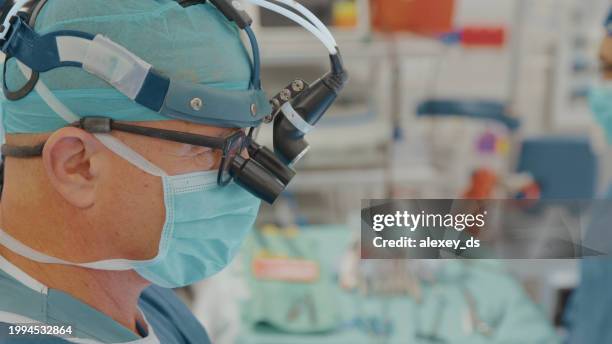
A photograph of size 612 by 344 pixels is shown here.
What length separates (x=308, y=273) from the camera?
2.20m

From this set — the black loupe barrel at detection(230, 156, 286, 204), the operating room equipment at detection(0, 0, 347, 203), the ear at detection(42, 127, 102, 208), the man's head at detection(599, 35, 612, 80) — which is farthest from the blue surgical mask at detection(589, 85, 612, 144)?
the ear at detection(42, 127, 102, 208)

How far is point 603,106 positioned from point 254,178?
1350 mm

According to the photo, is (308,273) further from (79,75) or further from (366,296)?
(79,75)

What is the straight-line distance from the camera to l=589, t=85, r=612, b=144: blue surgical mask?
1.82 meters

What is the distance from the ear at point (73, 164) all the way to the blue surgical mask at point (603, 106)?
1.47 metres

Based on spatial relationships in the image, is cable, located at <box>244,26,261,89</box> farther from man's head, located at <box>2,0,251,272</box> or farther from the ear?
the ear

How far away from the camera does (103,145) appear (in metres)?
0.73

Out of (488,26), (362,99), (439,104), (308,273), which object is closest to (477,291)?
(308,273)

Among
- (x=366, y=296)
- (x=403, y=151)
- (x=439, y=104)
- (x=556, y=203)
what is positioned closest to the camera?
(x=556, y=203)

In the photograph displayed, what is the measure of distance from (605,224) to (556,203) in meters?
0.09

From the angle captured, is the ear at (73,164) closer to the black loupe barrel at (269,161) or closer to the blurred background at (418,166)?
the black loupe barrel at (269,161)

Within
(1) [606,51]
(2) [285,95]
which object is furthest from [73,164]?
(1) [606,51]

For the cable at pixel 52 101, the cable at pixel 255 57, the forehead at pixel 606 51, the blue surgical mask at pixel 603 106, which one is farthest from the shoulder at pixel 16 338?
the blue surgical mask at pixel 603 106

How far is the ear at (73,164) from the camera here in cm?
→ 72
